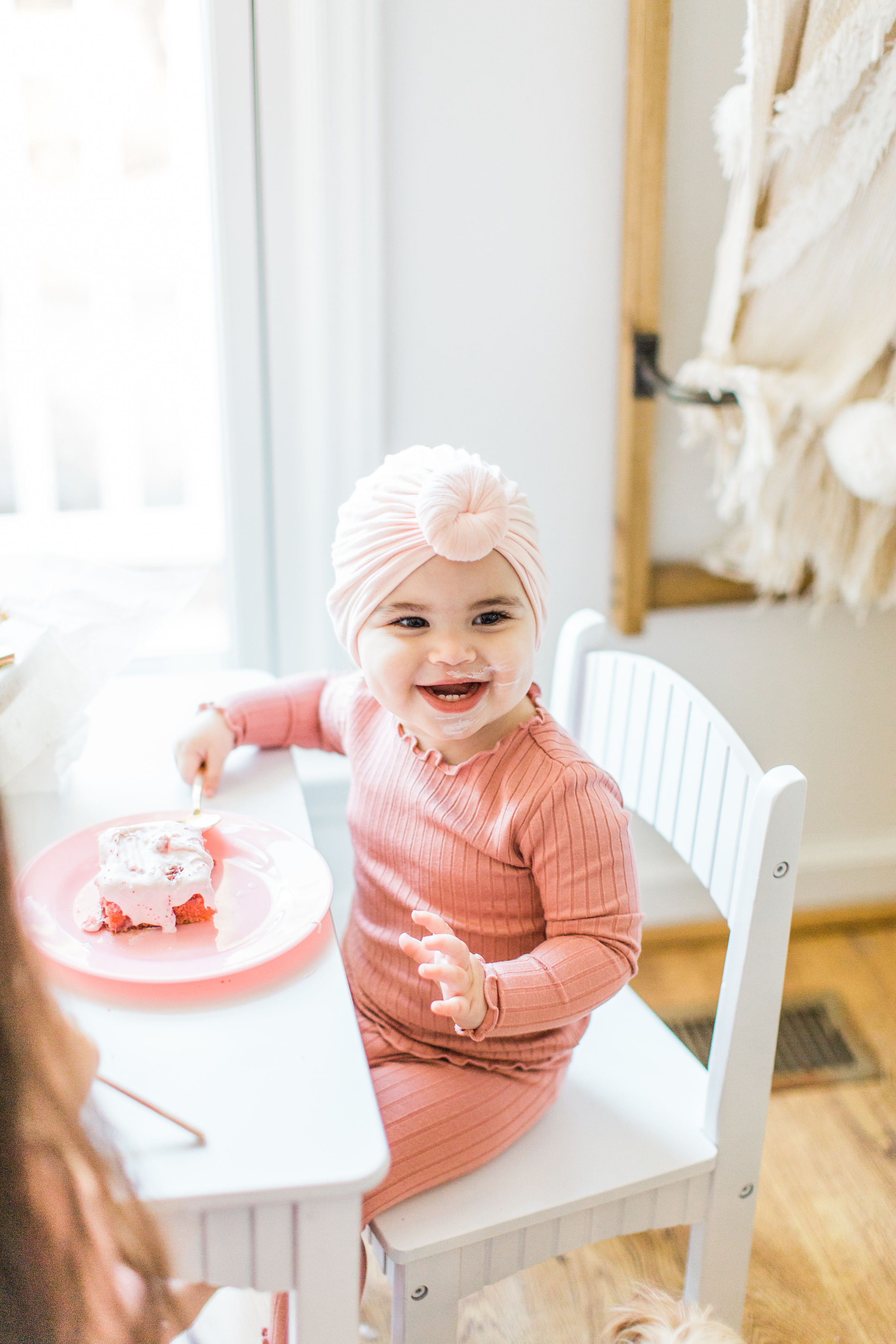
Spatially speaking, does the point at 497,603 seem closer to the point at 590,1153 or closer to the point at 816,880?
the point at 590,1153

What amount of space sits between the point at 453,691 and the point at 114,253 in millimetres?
851

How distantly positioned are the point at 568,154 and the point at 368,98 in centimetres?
26

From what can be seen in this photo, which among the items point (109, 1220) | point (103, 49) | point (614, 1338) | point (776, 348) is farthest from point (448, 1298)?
point (103, 49)

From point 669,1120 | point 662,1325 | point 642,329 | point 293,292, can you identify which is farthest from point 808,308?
point 662,1325

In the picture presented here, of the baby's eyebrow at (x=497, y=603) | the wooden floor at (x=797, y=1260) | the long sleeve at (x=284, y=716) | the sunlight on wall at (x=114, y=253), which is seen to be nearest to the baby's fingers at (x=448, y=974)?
the baby's eyebrow at (x=497, y=603)

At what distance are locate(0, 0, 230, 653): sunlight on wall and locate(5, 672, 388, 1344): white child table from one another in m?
0.49

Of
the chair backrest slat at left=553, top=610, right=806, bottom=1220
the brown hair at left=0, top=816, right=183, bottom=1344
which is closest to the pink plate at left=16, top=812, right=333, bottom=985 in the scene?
the brown hair at left=0, top=816, right=183, bottom=1344

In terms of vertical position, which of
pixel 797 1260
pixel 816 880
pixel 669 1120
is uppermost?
pixel 669 1120

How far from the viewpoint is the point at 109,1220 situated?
0.48 meters

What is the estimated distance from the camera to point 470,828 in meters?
0.91

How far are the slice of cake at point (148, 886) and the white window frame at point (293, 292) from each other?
0.60 meters

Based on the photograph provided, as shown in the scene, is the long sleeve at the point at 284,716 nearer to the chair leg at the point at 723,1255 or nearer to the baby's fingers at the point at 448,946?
the baby's fingers at the point at 448,946

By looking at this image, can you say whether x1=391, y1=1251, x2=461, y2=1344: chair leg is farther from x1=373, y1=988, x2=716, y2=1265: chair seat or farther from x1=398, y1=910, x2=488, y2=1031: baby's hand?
x1=398, y1=910, x2=488, y2=1031: baby's hand

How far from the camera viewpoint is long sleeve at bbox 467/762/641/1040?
2.66 feet
